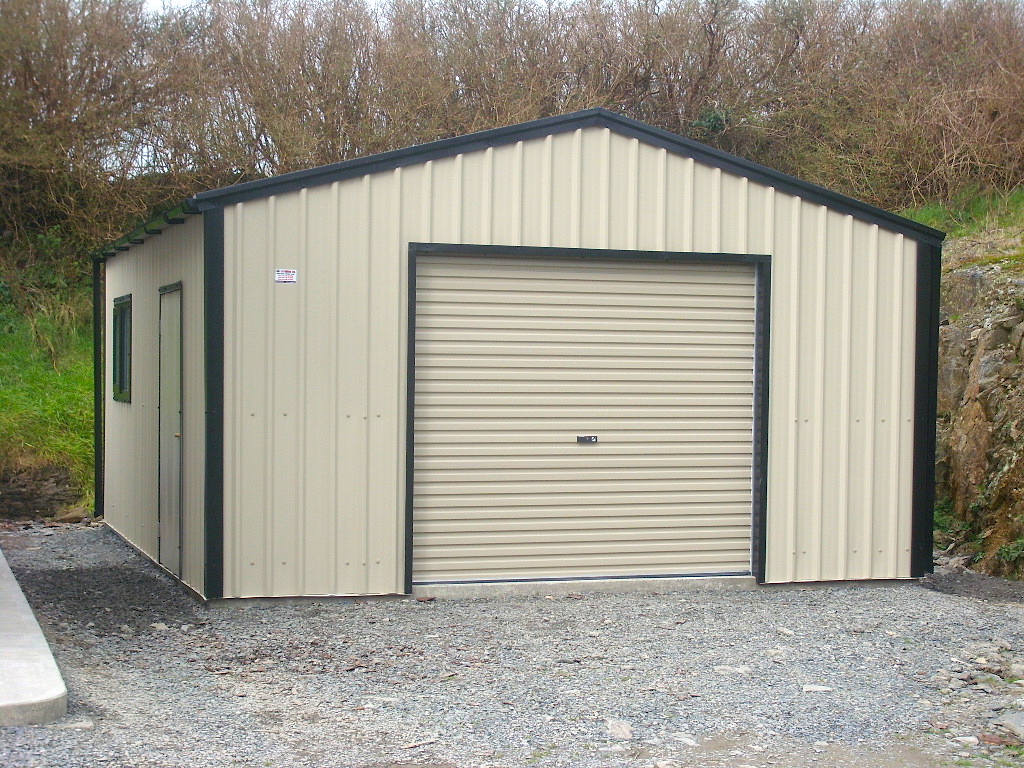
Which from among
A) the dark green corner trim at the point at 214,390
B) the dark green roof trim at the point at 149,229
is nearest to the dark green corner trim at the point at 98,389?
the dark green roof trim at the point at 149,229

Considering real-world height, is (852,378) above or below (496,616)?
above

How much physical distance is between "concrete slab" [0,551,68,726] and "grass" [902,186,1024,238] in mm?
10662

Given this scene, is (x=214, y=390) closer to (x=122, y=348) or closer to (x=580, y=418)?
(x=580, y=418)

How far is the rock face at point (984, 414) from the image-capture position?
8922mm

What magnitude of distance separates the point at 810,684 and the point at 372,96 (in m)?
12.1

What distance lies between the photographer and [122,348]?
10.7 metres

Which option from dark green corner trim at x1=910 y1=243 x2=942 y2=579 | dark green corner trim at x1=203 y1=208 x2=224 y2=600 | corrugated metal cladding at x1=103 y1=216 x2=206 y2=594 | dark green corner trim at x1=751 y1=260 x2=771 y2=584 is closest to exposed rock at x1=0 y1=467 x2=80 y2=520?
corrugated metal cladding at x1=103 y1=216 x2=206 y2=594

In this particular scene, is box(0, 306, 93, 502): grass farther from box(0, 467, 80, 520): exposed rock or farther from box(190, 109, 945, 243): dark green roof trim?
box(190, 109, 945, 243): dark green roof trim

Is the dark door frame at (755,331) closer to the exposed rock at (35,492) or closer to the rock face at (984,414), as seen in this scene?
the rock face at (984,414)

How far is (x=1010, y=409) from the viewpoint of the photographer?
9.27 meters

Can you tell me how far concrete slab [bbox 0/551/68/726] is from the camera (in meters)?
4.66

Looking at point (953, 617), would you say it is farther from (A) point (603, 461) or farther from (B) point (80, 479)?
(B) point (80, 479)

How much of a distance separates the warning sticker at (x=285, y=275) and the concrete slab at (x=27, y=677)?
2457 millimetres

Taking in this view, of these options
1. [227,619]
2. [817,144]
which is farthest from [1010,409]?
[817,144]
